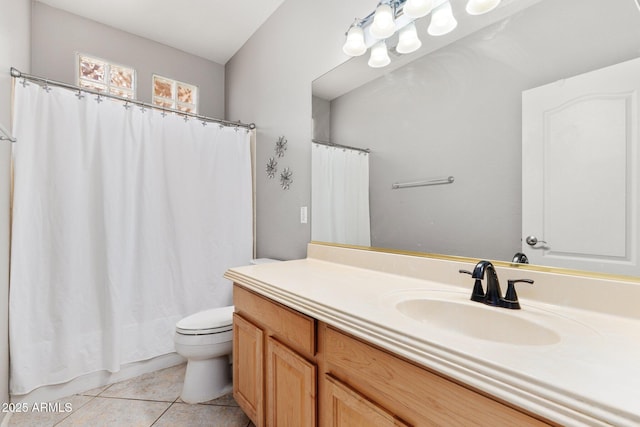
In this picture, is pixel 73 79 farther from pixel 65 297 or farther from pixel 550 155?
pixel 550 155

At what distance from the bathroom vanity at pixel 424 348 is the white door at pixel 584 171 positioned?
0.09 metres

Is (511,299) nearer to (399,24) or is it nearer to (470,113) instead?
(470,113)

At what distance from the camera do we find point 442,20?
3.96 ft

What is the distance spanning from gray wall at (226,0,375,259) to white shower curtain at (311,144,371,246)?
0.09 meters

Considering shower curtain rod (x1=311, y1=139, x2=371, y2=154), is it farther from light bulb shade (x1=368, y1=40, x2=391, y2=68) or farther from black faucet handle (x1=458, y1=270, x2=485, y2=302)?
black faucet handle (x1=458, y1=270, x2=485, y2=302)

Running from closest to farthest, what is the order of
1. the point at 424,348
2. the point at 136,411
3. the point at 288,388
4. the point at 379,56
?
the point at 424,348 → the point at 288,388 → the point at 379,56 → the point at 136,411

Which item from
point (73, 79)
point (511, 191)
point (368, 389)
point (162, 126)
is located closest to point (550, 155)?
point (511, 191)

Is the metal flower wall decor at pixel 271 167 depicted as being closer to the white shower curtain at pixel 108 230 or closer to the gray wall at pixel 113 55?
the white shower curtain at pixel 108 230

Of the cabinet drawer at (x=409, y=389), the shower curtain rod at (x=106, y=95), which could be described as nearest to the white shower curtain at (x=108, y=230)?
the shower curtain rod at (x=106, y=95)

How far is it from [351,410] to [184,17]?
287 cm

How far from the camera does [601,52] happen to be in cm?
84

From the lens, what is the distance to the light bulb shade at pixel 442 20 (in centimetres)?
119

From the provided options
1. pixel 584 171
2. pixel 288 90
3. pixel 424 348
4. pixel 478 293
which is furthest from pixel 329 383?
pixel 288 90

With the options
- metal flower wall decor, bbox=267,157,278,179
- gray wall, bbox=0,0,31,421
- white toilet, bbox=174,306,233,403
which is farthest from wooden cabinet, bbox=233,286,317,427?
gray wall, bbox=0,0,31,421
